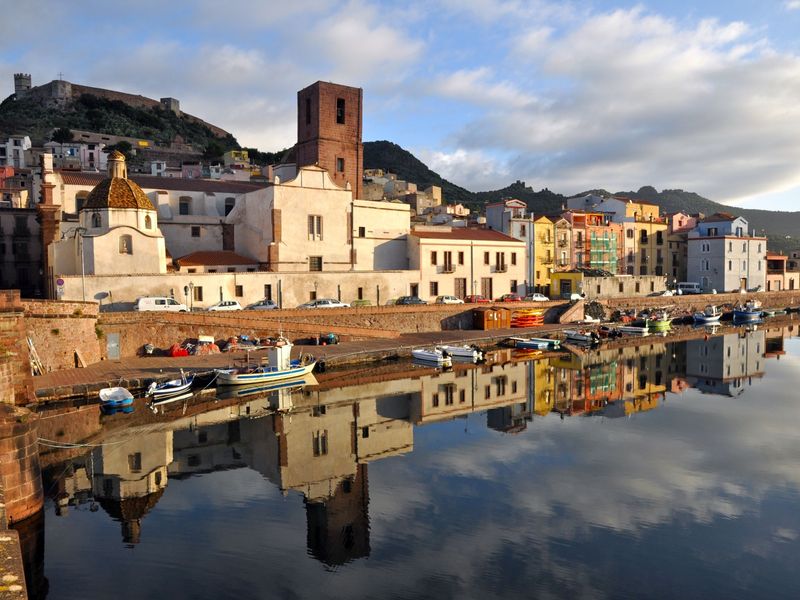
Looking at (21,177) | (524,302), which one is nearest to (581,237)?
(524,302)

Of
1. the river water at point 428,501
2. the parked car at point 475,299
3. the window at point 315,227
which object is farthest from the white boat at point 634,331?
the window at point 315,227

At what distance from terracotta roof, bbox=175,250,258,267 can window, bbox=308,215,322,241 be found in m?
4.83

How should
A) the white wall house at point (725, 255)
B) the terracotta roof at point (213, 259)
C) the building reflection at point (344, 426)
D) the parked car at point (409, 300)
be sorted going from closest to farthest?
the building reflection at point (344, 426) < the terracotta roof at point (213, 259) < the parked car at point (409, 300) < the white wall house at point (725, 255)

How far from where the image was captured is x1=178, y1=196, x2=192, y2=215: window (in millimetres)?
50344

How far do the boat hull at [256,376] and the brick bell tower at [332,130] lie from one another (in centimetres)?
2565

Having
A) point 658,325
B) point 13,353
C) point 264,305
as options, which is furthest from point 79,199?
point 658,325

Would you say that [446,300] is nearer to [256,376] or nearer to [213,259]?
[213,259]

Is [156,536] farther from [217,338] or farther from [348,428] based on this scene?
[217,338]

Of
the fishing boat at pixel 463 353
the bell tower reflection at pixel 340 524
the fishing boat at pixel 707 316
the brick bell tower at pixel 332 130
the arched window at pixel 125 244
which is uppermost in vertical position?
the brick bell tower at pixel 332 130

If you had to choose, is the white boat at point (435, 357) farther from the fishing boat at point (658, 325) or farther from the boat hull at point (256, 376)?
the fishing boat at point (658, 325)

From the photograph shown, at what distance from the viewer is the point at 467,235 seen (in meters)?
54.9

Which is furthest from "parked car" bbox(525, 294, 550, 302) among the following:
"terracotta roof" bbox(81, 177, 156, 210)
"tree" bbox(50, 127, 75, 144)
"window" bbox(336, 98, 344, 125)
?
"tree" bbox(50, 127, 75, 144)

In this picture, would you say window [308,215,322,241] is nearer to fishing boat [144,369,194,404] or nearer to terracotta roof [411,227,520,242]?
terracotta roof [411,227,520,242]

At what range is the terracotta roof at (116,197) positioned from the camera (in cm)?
4012
